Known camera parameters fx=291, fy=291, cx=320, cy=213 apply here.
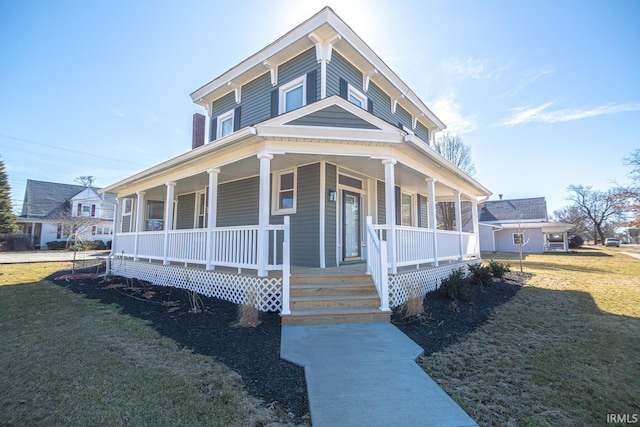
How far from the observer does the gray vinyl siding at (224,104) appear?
11022 millimetres

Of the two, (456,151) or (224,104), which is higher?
(456,151)

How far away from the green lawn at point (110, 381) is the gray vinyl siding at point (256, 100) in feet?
23.0

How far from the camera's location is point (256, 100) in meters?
10.0

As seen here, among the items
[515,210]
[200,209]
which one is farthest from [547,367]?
[515,210]

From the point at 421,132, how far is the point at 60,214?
37.8m

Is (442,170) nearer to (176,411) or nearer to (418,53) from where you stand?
(418,53)

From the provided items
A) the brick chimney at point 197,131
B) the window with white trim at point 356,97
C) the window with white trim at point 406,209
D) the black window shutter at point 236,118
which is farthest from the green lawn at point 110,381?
the window with white trim at point 406,209

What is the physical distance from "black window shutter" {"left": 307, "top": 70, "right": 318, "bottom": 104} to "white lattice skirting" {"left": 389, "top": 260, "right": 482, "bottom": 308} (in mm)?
5215

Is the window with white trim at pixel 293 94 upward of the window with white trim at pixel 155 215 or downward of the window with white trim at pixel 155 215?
upward

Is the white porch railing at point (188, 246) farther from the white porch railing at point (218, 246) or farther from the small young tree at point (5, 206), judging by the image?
the small young tree at point (5, 206)

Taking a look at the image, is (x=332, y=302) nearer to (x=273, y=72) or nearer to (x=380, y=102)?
(x=273, y=72)

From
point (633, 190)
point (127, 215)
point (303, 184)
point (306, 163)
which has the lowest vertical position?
point (127, 215)

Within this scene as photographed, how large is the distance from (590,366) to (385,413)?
3.04 m

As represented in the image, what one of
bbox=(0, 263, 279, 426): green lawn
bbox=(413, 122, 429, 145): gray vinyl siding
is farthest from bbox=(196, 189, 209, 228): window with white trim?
bbox=(413, 122, 429, 145): gray vinyl siding
